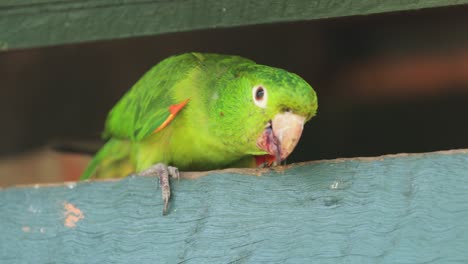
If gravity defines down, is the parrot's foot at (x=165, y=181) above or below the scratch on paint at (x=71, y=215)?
above

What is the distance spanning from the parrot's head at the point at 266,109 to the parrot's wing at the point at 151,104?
8.6 inches

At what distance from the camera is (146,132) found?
198 cm

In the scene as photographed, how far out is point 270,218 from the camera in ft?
4.60

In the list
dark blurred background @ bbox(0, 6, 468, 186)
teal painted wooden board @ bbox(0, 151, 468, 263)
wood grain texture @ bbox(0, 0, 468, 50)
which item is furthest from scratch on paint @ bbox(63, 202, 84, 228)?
dark blurred background @ bbox(0, 6, 468, 186)

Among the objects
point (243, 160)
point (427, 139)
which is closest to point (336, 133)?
point (427, 139)

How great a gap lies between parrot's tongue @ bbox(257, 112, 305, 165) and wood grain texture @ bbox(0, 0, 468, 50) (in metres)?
0.24

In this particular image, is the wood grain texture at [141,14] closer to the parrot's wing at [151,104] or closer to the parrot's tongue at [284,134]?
the parrot's tongue at [284,134]

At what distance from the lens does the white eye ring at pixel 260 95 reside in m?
1.58

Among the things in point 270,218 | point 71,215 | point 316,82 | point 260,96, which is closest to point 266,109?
point 260,96

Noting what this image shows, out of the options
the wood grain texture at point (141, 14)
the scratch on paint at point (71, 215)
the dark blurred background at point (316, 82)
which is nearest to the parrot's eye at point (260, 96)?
the wood grain texture at point (141, 14)

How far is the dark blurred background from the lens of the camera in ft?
10.9

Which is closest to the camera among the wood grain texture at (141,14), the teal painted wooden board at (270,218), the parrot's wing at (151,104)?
the teal painted wooden board at (270,218)

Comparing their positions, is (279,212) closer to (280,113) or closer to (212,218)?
(212,218)

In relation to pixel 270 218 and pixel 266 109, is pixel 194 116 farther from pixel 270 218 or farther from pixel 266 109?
pixel 270 218
